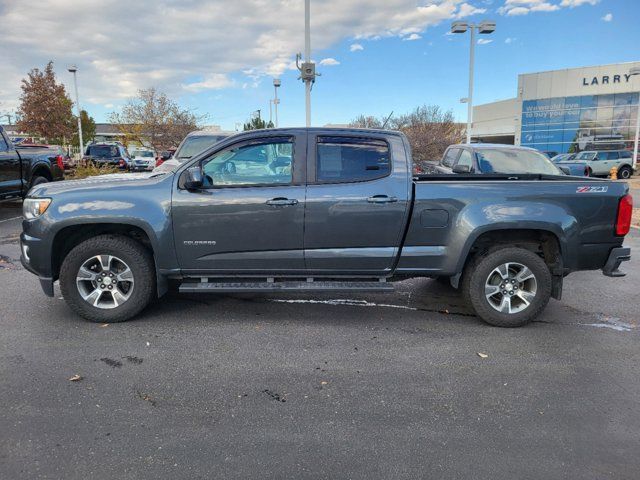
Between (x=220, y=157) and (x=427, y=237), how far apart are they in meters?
2.13

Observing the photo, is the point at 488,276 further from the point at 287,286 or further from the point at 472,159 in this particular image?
the point at 472,159

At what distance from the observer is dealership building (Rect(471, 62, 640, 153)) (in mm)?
43219

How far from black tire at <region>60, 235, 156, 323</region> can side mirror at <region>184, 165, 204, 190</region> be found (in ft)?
2.73

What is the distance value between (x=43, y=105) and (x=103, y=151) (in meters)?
13.8

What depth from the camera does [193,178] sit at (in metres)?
4.59

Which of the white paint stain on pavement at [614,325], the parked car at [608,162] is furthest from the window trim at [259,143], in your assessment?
the parked car at [608,162]

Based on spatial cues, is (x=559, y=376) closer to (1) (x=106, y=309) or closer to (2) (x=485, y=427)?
(2) (x=485, y=427)

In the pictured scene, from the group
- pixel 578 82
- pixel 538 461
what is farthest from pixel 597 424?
pixel 578 82

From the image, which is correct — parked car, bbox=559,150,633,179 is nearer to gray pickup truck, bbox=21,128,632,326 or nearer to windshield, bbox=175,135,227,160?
windshield, bbox=175,135,227,160

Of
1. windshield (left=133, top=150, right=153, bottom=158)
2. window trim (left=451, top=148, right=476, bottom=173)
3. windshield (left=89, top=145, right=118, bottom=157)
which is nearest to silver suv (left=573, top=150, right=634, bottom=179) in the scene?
window trim (left=451, top=148, right=476, bottom=173)

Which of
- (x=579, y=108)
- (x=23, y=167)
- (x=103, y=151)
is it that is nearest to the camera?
(x=23, y=167)

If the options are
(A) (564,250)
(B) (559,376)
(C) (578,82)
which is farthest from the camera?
(C) (578,82)

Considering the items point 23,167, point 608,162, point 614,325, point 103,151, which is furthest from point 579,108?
point 614,325

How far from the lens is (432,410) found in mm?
3387
